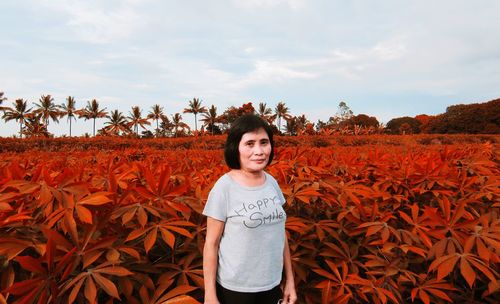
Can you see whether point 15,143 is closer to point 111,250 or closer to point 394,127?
point 111,250

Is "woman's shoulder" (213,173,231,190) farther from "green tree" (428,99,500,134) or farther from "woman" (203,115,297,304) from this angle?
"green tree" (428,99,500,134)

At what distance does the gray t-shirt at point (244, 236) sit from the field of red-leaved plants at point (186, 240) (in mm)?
127

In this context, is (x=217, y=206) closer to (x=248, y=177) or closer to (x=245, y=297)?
(x=248, y=177)

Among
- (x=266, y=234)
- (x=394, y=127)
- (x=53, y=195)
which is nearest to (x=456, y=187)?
(x=266, y=234)

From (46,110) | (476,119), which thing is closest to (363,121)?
(476,119)

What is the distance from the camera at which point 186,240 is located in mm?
1542

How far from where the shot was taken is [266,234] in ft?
4.87

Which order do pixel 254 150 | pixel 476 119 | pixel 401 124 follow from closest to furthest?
pixel 254 150 → pixel 476 119 → pixel 401 124

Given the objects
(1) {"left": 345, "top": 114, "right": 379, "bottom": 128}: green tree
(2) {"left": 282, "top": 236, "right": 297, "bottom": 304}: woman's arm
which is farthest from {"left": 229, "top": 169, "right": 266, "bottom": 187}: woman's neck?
(1) {"left": 345, "top": 114, "right": 379, "bottom": 128}: green tree

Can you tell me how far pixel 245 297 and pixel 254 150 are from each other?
60 centimetres

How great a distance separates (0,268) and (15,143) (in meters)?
17.6

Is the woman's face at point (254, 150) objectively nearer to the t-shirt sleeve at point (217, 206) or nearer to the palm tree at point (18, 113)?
the t-shirt sleeve at point (217, 206)

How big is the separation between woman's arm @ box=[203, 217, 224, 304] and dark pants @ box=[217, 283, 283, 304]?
0.09m

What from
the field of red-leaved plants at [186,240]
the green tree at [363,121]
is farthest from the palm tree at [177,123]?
the field of red-leaved plants at [186,240]
